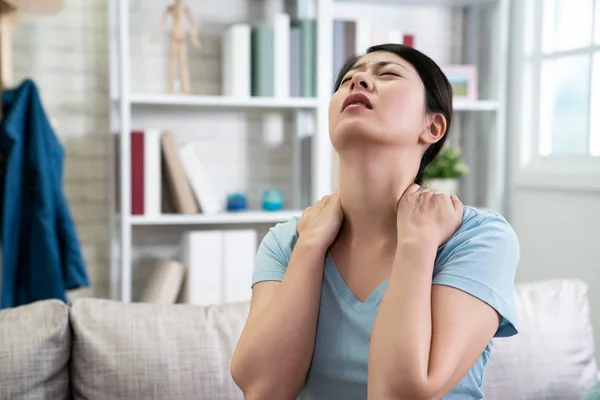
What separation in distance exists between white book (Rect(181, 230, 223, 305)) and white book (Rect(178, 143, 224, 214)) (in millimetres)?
121

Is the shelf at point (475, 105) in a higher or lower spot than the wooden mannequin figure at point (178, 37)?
lower

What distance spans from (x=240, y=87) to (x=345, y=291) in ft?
6.57

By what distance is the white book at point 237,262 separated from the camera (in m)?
3.04

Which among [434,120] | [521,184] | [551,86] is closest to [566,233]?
[521,184]

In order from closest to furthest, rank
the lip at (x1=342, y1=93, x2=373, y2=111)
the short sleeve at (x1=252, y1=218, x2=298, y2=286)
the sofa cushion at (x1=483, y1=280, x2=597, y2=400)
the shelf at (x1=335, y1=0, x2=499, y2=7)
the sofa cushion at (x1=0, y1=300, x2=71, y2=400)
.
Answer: the lip at (x1=342, y1=93, x2=373, y2=111) < the short sleeve at (x1=252, y1=218, x2=298, y2=286) < the sofa cushion at (x1=0, y1=300, x2=71, y2=400) < the sofa cushion at (x1=483, y1=280, x2=597, y2=400) < the shelf at (x1=335, y1=0, x2=499, y2=7)

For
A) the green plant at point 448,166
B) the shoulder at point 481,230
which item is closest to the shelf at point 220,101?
the green plant at point 448,166

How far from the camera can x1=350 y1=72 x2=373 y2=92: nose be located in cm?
118

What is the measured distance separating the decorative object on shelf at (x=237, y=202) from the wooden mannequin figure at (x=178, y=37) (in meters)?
0.49

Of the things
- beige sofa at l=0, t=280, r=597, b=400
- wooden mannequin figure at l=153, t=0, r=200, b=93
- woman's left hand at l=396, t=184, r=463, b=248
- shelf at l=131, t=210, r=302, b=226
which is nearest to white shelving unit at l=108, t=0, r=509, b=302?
shelf at l=131, t=210, r=302, b=226

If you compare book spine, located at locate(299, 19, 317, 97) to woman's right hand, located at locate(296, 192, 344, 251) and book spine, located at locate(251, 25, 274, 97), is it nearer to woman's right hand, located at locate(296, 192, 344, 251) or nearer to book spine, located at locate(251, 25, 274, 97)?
book spine, located at locate(251, 25, 274, 97)

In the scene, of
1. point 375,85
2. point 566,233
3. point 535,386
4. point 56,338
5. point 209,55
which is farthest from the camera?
point 209,55

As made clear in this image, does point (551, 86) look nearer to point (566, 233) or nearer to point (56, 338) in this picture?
point (566, 233)

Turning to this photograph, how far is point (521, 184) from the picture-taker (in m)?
3.37

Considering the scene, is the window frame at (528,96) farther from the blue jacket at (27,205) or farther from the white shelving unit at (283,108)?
the blue jacket at (27,205)
